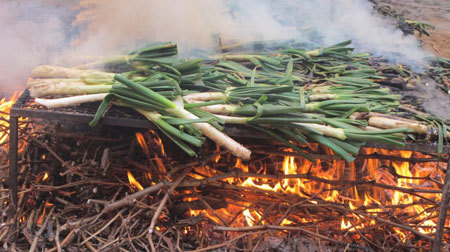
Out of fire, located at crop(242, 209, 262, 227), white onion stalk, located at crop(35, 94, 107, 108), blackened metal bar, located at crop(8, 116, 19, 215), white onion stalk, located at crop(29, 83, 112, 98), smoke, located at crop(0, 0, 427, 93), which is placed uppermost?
smoke, located at crop(0, 0, 427, 93)

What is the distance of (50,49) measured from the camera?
172 inches

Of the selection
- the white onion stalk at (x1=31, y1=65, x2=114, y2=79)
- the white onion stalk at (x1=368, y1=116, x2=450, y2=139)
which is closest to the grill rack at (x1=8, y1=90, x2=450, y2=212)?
the white onion stalk at (x1=368, y1=116, x2=450, y2=139)

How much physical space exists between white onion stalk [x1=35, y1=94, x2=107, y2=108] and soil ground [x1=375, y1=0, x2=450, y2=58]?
275 inches

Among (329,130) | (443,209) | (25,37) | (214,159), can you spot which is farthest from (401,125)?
(25,37)

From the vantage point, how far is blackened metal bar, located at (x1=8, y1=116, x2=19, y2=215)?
3.09 metres

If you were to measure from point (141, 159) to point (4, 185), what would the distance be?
1.30m

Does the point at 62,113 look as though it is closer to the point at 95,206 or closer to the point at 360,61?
the point at 95,206

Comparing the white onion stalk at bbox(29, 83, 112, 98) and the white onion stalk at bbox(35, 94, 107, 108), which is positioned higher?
the white onion stalk at bbox(29, 83, 112, 98)

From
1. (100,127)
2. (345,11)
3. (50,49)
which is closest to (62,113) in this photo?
(100,127)

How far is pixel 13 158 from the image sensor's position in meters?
3.14

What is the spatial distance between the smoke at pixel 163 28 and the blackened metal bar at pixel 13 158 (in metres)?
0.90

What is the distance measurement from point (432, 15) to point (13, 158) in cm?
995

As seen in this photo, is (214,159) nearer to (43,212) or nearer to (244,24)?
(43,212)

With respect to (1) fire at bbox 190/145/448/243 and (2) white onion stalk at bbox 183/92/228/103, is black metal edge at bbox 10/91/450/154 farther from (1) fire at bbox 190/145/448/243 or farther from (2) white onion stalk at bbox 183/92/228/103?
(1) fire at bbox 190/145/448/243
